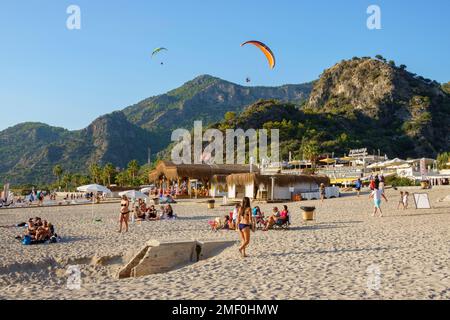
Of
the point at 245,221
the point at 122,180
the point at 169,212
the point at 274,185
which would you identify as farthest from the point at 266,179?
the point at 122,180

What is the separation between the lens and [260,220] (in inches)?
523

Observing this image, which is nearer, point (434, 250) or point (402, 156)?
point (434, 250)

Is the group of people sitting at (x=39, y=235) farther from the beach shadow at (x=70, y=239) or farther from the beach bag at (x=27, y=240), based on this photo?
the beach shadow at (x=70, y=239)

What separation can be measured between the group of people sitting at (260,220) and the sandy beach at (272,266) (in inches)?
14.9

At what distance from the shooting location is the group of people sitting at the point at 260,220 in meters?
12.9

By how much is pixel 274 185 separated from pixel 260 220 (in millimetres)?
14678

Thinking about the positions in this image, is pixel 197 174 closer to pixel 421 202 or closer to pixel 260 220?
pixel 421 202

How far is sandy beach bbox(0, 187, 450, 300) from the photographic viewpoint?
227 inches

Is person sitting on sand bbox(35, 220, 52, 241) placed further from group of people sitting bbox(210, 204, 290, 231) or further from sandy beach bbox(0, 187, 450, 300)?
group of people sitting bbox(210, 204, 290, 231)

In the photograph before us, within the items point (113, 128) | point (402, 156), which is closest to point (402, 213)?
point (402, 156)

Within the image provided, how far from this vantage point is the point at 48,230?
1191 centimetres

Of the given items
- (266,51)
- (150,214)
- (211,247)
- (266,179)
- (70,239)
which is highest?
(266,51)
